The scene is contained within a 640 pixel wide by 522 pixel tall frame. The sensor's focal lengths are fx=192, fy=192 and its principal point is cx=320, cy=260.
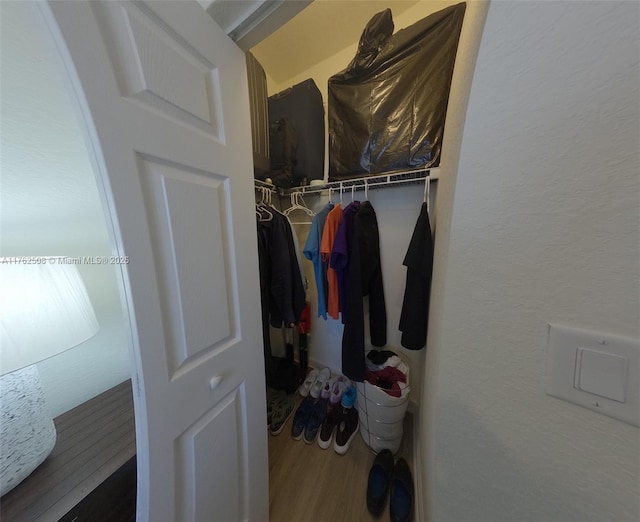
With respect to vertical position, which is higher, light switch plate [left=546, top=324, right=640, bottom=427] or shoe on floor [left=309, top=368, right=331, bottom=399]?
light switch plate [left=546, top=324, right=640, bottom=427]

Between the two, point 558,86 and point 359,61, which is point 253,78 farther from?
point 558,86

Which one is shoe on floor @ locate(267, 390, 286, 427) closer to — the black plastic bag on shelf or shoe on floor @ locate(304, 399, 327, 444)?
shoe on floor @ locate(304, 399, 327, 444)

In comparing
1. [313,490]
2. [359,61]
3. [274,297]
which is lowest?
[313,490]

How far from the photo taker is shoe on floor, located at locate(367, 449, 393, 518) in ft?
2.95

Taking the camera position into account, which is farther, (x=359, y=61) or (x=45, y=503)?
(x=359, y=61)

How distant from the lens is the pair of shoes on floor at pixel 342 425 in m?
1.15

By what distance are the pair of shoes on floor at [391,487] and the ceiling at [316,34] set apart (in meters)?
2.37

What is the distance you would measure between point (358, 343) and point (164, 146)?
112 cm

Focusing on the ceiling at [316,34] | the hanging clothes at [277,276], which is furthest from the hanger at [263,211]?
the ceiling at [316,34]

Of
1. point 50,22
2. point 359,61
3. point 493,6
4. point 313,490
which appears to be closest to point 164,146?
point 50,22

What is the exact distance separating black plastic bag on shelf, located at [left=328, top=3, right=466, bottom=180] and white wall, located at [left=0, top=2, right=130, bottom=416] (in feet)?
3.74

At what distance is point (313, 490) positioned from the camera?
0.98 meters

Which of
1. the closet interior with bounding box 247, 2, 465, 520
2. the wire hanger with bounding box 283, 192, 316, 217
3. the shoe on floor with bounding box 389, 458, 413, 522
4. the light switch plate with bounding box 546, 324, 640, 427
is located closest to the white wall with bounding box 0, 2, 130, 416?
the closet interior with bounding box 247, 2, 465, 520

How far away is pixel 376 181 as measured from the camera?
113 cm
